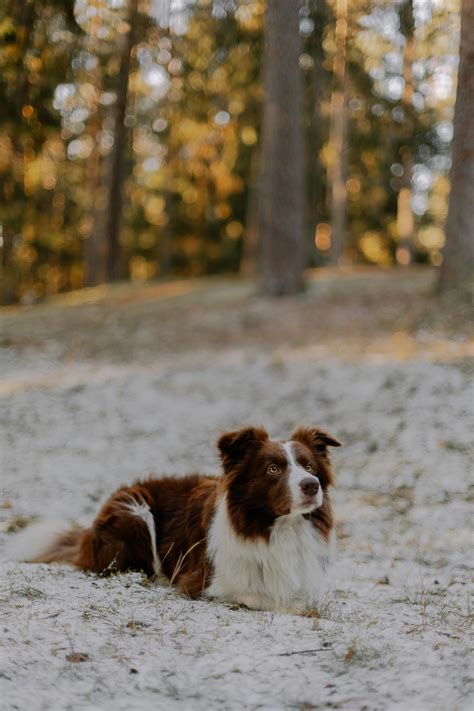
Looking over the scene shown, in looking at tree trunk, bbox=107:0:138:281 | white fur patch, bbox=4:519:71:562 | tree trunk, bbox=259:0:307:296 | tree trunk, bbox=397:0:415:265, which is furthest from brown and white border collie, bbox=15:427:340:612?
tree trunk, bbox=107:0:138:281

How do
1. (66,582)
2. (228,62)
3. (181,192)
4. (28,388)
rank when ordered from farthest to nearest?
(181,192)
(228,62)
(28,388)
(66,582)

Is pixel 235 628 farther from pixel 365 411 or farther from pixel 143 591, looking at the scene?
pixel 365 411

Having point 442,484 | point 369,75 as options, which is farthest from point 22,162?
point 442,484

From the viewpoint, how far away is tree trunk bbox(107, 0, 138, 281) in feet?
78.2

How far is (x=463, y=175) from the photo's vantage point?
1446 centimetres

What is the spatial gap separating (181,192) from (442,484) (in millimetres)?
32404

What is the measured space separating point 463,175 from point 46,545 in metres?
11.1

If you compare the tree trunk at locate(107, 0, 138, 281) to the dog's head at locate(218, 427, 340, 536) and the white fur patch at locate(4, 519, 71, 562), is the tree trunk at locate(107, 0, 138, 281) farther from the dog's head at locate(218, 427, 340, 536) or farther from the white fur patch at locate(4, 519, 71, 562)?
the dog's head at locate(218, 427, 340, 536)

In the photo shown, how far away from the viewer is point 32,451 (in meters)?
10.7

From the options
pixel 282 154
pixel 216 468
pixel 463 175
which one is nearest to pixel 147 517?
pixel 216 468

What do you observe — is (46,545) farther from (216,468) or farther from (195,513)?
(216,468)

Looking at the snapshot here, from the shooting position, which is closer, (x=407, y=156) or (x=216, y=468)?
(x=216, y=468)

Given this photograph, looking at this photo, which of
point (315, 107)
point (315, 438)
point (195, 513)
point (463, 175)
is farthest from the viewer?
point (315, 107)

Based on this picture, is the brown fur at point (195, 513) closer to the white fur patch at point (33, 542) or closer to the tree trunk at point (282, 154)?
the white fur patch at point (33, 542)
